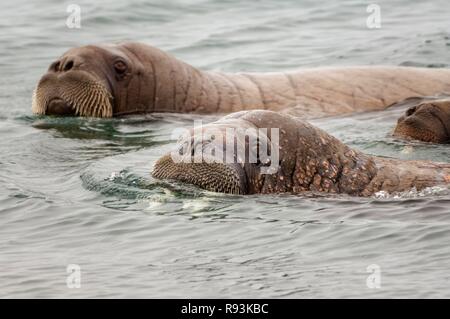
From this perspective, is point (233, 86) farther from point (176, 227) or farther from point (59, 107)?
point (176, 227)

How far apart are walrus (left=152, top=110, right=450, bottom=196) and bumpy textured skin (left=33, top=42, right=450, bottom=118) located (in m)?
5.55

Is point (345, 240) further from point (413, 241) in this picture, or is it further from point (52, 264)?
point (52, 264)

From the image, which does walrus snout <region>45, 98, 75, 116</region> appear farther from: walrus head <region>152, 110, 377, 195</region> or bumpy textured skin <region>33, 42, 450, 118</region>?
walrus head <region>152, 110, 377, 195</region>

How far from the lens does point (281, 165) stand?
10078mm

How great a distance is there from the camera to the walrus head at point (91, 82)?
Answer: 15.3m

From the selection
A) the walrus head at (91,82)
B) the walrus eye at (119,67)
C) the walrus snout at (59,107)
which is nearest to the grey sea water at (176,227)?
the walrus snout at (59,107)

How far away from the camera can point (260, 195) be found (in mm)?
10000

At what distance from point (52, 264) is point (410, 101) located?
8.40 metres

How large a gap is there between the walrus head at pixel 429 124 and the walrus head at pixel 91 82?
12.6ft

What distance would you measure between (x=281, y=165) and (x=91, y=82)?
5729 mm

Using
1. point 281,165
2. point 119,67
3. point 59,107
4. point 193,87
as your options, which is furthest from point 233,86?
→ point 281,165

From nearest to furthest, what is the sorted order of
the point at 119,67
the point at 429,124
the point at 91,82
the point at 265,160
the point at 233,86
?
1. the point at 265,160
2. the point at 429,124
3. the point at 91,82
4. the point at 119,67
5. the point at 233,86

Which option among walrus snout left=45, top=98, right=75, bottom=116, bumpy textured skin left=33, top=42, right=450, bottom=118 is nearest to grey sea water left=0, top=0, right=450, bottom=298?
walrus snout left=45, top=98, right=75, bottom=116

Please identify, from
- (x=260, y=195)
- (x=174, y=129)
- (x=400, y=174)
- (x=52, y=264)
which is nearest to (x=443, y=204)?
(x=400, y=174)
